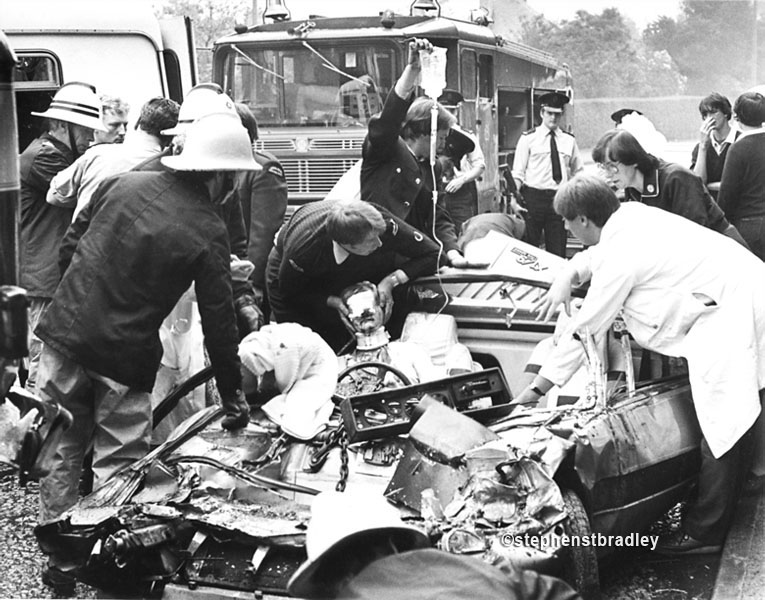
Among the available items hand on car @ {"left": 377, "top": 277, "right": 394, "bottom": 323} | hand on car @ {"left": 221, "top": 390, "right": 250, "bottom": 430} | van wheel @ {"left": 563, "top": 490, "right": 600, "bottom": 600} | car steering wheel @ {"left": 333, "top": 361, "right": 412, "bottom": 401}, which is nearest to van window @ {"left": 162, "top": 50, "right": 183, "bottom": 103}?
hand on car @ {"left": 377, "top": 277, "right": 394, "bottom": 323}

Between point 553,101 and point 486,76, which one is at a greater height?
point 486,76

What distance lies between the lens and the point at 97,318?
4867mm

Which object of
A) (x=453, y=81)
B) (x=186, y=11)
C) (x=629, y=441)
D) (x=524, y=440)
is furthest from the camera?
(x=186, y=11)

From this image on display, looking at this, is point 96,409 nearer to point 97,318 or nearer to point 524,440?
point 97,318

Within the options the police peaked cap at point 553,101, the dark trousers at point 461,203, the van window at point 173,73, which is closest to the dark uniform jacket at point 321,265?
the dark trousers at point 461,203

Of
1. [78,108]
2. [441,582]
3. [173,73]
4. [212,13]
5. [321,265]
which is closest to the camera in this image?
[441,582]

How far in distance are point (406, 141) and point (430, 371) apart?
1.99 m

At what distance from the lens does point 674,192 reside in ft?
20.8

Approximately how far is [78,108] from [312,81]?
5.25 metres

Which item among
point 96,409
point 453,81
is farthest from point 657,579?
point 453,81

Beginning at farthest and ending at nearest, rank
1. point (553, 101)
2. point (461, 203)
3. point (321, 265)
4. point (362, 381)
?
point (553, 101) → point (461, 203) → point (321, 265) → point (362, 381)

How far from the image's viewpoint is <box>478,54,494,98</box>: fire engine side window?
40.7ft

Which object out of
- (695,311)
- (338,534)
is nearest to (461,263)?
(695,311)

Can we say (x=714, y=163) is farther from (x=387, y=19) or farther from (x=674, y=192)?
(x=387, y=19)
